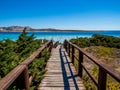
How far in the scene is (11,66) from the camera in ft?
13.1

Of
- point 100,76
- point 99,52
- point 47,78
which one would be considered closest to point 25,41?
point 47,78

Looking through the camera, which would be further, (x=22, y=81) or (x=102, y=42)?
(x=102, y=42)

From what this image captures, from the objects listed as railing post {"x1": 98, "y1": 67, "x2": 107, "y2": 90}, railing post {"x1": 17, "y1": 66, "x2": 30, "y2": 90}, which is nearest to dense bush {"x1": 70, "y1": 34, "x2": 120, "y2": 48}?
railing post {"x1": 98, "y1": 67, "x2": 107, "y2": 90}

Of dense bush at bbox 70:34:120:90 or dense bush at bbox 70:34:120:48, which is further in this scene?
dense bush at bbox 70:34:120:48

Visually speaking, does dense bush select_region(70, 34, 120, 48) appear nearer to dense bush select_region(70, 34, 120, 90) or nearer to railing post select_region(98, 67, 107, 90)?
dense bush select_region(70, 34, 120, 90)

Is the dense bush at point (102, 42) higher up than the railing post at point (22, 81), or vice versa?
the railing post at point (22, 81)

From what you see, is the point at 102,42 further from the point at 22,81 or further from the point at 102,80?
the point at 22,81

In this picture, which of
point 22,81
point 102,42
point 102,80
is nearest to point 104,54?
point 102,42

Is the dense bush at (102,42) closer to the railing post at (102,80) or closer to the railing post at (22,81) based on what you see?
the railing post at (102,80)

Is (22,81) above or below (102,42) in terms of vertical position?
above

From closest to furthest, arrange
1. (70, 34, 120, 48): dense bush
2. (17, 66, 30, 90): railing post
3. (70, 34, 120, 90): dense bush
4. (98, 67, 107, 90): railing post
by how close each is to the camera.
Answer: (98, 67, 107, 90): railing post → (17, 66, 30, 90): railing post → (70, 34, 120, 90): dense bush → (70, 34, 120, 48): dense bush

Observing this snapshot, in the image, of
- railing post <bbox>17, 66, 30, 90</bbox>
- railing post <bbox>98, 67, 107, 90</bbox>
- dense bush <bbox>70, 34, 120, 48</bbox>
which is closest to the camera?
railing post <bbox>98, 67, 107, 90</bbox>

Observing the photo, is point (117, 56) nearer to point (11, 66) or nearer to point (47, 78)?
point (47, 78)

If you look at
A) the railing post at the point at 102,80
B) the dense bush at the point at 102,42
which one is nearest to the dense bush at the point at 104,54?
the dense bush at the point at 102,42
